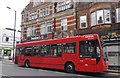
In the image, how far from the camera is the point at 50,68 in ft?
68.7

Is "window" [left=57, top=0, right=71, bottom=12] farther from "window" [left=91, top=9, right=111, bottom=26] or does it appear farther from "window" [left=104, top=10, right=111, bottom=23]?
"window" [left=104, top=10, right=111, bottom=23]

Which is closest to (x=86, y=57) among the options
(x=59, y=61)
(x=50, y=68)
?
(x=59, y=61)

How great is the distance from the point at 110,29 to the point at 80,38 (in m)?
7.69

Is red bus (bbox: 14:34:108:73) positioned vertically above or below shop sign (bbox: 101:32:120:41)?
below

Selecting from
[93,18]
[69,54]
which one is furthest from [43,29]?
[69,54]

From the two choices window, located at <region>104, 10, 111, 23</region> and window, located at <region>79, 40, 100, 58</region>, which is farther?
window, located at <region>104, 10, 111, 23</region>

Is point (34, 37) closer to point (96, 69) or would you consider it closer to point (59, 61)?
point (59, 61)

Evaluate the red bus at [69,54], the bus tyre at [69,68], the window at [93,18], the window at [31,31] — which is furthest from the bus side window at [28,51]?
the window at [31,31]

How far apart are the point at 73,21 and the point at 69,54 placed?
12560 mm

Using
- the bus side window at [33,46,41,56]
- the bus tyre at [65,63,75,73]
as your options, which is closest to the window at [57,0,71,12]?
the bus side window at [33,46,41,56]

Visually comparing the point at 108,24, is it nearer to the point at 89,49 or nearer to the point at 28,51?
the point at 89,49

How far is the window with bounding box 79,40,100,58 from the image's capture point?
1623cm

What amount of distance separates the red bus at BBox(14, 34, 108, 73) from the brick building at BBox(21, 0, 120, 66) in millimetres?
3798

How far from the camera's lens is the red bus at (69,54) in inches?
639
